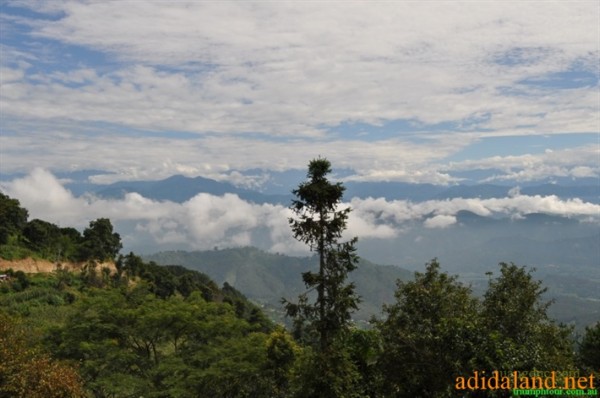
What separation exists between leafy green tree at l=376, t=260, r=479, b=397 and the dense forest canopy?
63mm

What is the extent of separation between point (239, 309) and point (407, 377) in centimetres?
7427

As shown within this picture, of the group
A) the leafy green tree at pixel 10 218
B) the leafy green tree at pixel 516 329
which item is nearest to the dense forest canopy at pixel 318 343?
the leafy green tree at pixel 516 329

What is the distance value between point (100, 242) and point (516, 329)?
89658mm

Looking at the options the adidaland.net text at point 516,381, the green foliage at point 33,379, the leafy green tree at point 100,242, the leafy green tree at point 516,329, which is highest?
the leafy green tree at point 100,242

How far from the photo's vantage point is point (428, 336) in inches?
913

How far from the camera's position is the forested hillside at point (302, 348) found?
22906 mm

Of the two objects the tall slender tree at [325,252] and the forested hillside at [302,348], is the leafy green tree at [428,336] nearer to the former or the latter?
the forested hillside at [302,348]

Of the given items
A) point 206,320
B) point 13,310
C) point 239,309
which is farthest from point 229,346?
point 239,309

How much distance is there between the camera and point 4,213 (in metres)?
84.8

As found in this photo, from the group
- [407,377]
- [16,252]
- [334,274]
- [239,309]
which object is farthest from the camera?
[239,309]

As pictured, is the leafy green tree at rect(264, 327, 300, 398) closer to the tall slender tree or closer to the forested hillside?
the forested hillside

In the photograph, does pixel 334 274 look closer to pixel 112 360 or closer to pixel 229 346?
pixel 229 346

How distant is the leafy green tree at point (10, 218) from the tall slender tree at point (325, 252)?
76151mm

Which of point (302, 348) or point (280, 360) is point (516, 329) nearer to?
point (302, 348)
